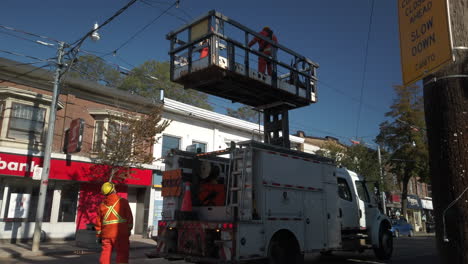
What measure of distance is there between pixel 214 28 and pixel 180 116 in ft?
45.7

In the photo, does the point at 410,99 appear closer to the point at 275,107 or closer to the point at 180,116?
the point at 180,116

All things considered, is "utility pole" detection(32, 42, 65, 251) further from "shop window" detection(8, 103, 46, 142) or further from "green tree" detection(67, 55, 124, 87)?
"green tree" detection(67, 55, 124, 87)

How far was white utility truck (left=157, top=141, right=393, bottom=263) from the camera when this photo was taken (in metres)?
7.03

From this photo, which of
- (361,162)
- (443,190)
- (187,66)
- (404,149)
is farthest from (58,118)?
(404,149)

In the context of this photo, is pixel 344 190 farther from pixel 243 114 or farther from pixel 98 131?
pixel 243 114

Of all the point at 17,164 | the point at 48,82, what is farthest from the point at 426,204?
the point at 17,164

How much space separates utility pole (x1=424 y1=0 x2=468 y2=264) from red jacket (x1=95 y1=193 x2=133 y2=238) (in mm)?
5000

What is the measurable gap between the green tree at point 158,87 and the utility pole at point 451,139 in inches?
1227

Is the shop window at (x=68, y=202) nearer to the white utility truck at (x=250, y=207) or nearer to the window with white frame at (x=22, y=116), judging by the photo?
the window with white frame at (x=22, y=116)

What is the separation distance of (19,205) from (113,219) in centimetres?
1179

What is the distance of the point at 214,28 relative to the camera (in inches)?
311

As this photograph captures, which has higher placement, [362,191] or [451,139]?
[362,191]

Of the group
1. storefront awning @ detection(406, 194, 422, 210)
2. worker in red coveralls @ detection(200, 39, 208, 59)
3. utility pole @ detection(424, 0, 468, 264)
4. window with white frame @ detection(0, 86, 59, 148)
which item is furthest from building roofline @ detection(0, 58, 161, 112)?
storefront awning @ detection(406, 194, 422, 210)

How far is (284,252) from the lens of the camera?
771 centimetres
